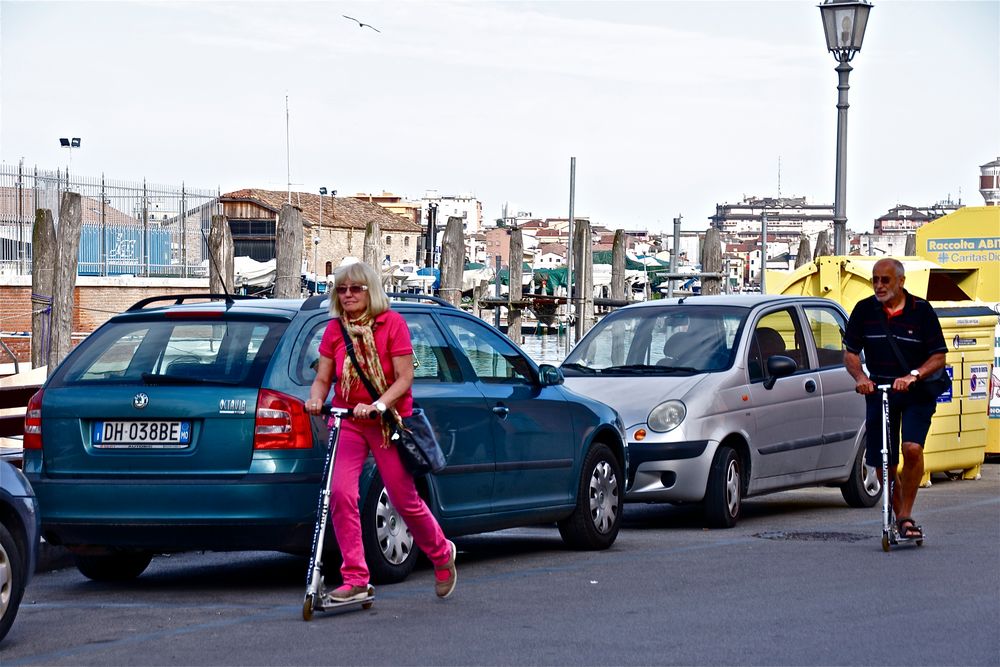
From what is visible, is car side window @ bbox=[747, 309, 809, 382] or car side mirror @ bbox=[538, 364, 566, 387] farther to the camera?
car side window @ bbox=[747, 309, 809, 382]

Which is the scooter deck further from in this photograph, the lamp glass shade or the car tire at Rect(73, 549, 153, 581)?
the lamp glass shade

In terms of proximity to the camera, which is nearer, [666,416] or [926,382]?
[926,382]

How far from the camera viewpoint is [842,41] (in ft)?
61.8

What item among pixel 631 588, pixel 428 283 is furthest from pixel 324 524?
pixel 428 283

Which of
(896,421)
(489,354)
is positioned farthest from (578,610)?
(896,421)

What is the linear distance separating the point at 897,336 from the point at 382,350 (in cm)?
444

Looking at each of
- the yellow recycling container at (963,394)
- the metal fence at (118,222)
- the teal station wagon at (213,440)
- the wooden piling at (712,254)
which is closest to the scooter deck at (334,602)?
the teal station wagon at (213,440)

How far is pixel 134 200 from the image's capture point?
3738 cm

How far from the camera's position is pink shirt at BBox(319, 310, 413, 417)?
26.3 ft

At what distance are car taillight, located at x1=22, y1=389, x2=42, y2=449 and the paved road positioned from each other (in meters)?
0.85

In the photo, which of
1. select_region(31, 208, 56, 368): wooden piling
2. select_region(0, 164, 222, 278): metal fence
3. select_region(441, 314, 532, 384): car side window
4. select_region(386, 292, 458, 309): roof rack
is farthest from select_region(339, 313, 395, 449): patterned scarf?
select_region(0, 164, 222, 278): metal fence

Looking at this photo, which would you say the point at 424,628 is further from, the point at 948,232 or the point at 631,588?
the point at 948,232

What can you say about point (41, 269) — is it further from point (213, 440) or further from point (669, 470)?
point (213, 440)

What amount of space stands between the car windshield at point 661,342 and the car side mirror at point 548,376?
2.64 m
